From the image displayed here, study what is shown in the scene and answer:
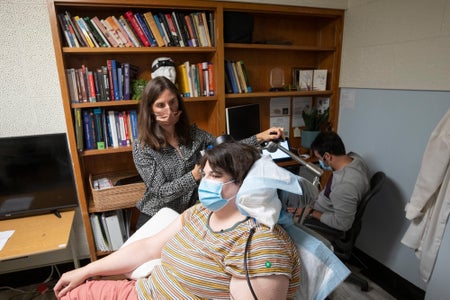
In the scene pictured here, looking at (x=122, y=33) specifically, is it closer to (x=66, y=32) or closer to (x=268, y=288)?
(x=66, y=32)

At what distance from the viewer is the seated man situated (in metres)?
1.78

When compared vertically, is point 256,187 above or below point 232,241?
above

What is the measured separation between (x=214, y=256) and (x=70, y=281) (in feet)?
2.39

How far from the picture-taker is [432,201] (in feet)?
5.12

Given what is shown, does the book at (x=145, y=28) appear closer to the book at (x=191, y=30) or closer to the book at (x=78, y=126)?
the book at (x=191, y=30)

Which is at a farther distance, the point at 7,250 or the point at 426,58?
the point at 426,58

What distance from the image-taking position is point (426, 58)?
1745mm

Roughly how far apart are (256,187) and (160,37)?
4.82 feet

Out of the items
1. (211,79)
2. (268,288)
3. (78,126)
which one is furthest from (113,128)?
(268,288)

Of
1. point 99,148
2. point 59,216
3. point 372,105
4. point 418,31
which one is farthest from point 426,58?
point 59,216

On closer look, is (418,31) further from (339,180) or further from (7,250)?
(7,250)

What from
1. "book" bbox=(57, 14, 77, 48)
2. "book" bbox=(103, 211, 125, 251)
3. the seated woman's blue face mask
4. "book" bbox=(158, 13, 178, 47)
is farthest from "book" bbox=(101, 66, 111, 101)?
the seated woman's blue face mask

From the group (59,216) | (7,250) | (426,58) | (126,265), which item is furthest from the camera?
(59,216)

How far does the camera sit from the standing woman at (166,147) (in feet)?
5.02
